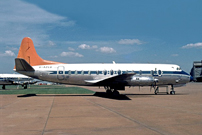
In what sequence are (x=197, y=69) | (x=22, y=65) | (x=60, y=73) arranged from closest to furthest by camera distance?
(x=22, y=65) → (x=60, y=73) → (x=197, y=69)

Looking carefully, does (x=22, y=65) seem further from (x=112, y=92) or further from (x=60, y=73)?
(x=112, y=92)

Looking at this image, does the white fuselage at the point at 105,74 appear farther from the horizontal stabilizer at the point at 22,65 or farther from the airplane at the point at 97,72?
the horizontal stabilizer at the point at 22,65

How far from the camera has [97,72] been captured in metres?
25.5

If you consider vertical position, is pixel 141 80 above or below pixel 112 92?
above

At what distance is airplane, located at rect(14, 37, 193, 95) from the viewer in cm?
2470

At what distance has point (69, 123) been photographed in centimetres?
943

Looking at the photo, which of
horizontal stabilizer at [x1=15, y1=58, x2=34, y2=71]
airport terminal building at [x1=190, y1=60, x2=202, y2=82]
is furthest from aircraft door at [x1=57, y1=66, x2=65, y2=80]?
airport terminal building at [x1=190, y1=60, x2=202, y2=82]

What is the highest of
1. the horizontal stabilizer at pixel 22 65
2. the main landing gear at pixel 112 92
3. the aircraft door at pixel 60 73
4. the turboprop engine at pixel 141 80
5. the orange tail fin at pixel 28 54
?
the orange tail fin at pixel 28 54

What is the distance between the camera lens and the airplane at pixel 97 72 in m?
24.7

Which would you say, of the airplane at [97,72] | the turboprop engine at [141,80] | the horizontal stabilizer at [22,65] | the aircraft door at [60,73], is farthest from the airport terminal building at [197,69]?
the horizontal stabilizer at [22,65]

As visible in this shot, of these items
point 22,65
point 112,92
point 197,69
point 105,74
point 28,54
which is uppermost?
point 197,69

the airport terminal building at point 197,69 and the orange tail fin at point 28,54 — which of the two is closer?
the orange tail fin at point 28,54

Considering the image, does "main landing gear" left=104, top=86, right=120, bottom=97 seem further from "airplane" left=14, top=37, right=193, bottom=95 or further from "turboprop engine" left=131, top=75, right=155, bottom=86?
"turboprop engine" left=131, top=75, right=155, bottom=86

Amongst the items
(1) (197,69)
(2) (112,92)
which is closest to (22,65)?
(2) (112,92)
